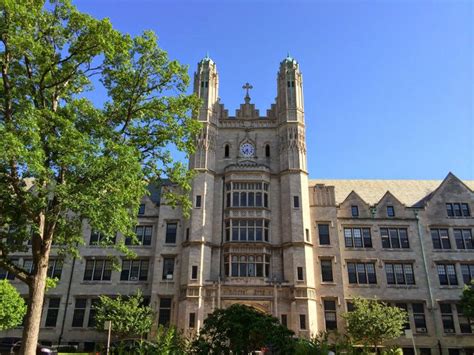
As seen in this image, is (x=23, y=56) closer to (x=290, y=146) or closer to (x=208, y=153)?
(x=208, y=153)

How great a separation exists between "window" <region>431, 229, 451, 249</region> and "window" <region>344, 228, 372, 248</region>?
19.1ft

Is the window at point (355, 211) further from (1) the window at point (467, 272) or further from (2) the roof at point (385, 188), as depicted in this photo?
(1) the window at point (467, 272)

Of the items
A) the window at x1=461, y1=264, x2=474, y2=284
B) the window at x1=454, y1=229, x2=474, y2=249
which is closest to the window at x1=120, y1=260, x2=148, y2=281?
the window at x1=461, y1=264, x2=474, y2=284

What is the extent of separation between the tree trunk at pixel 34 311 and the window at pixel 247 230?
19.3 meters

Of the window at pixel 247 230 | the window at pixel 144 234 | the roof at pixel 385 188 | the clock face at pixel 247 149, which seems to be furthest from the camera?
the roof at pixel 385 188

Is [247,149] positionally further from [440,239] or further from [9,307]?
[9,307]

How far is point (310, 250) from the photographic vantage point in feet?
108

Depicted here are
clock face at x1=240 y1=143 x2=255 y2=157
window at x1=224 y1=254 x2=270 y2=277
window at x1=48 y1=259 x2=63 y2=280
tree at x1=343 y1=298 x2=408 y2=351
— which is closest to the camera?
tree at x1=343 y1=298 x2=408 y2=351

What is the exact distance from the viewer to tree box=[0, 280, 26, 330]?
2495cm

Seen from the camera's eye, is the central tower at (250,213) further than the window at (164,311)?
No

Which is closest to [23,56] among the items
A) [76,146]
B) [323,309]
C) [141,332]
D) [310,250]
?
[76,146]

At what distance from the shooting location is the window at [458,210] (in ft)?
120

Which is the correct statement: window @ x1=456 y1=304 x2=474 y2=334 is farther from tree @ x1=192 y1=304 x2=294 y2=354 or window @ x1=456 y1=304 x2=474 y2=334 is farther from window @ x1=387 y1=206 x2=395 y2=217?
tree @ x1=192 y1=304 x2=294 y2=354

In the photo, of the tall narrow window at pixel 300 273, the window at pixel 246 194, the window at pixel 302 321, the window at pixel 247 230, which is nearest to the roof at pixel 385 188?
the window at pixel 246 194
